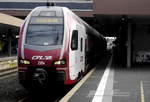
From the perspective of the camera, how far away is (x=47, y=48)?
1417 centimetres

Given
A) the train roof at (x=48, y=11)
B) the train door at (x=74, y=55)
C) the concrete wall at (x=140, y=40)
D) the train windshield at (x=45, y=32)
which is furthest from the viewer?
the concrete wall at (x=140, y=40)

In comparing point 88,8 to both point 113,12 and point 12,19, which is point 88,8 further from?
point 113,12

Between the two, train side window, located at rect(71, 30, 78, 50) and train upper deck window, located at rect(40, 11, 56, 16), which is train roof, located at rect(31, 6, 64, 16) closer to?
train upper deck window, located at rect(40, 11, 56, 16)

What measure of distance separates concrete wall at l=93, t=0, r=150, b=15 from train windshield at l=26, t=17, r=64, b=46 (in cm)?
877

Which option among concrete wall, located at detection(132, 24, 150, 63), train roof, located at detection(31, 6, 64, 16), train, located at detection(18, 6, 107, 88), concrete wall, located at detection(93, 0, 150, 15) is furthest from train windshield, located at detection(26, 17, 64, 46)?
concrete wall, located at detection(132, 24, 150, 63)

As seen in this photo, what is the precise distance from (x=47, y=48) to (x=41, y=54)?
30 centimetres

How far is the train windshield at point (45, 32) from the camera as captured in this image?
14469 millimetres

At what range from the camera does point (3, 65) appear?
29.9 metres

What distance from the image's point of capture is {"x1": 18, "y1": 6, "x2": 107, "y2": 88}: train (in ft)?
45.9

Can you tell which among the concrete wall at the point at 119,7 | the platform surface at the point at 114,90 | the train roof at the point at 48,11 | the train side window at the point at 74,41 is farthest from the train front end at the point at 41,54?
the concrete wall at the point at 119,7

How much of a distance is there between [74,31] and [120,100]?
11.9ft

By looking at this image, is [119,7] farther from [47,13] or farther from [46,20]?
[46,20]

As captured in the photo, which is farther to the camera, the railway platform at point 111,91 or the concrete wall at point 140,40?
the concrete wall at point 140,40

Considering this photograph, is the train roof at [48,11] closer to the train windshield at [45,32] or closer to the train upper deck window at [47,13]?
the train upper deck window at [47,13]
